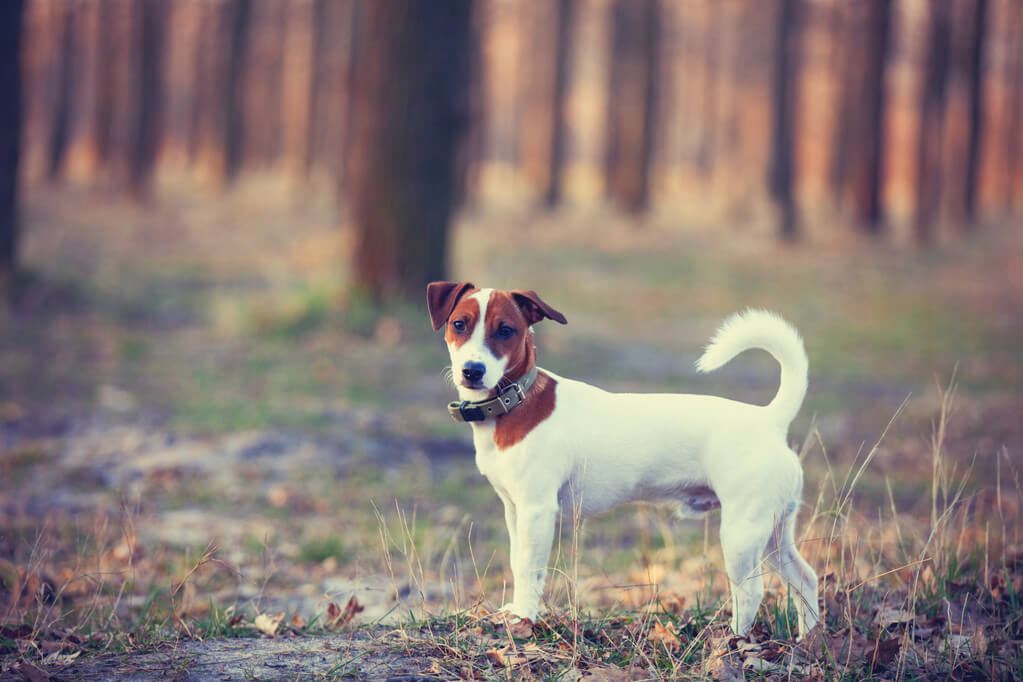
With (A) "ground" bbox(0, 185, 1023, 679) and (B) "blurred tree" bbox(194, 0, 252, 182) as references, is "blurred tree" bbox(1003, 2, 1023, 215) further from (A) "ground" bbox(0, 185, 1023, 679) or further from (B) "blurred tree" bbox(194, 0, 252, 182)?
(B) "blurred tree" bbox(194, 0, 252, 182)

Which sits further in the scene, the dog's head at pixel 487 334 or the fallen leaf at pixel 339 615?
the fallen leaf at pixel 339 615

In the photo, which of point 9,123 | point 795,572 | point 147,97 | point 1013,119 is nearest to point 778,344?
point 795,572

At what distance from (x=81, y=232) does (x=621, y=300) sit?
997 centimetres

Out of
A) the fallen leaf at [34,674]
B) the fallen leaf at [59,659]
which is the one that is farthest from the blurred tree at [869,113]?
the fallen leaf at [34,674]

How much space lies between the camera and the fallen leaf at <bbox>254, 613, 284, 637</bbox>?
3.77 meters

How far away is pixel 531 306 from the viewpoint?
3510 millimetres

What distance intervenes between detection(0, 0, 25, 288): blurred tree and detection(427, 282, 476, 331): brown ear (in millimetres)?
9678

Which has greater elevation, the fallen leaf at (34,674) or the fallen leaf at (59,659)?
the fallen leaf at (34,674)

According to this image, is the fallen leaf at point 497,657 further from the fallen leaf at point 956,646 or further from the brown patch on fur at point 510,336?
the fallen leaf at point 956,646

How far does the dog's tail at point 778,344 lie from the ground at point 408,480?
443mm

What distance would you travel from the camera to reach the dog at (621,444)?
327 cm

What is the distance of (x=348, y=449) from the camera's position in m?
7.35

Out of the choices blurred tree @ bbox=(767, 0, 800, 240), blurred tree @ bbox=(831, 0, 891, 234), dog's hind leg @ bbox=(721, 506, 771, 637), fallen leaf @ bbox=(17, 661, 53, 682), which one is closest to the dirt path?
fallen leaf @ bbox=(17, 661, 53, 682)

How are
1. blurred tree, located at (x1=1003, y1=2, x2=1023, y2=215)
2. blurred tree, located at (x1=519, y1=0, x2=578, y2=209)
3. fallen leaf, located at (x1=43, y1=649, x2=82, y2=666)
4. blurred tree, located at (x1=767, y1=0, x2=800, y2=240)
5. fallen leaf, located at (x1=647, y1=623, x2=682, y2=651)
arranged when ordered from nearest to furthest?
1. fallen leaf, located at (x1=43, y1=649, x2=82, y2=666)
2. fallen leaf, located at (x1=647, y1=623, x2=682, y2=651)
3. blurred tree, located at (x1=767, y1=0, x2=800, y2=240)
4. blurred tree, located at (x1=519, y1=0, x2=578, y2=209)
5. blurred tree, located at (x1=1003, y1=2, x2=1023, y2=215)
